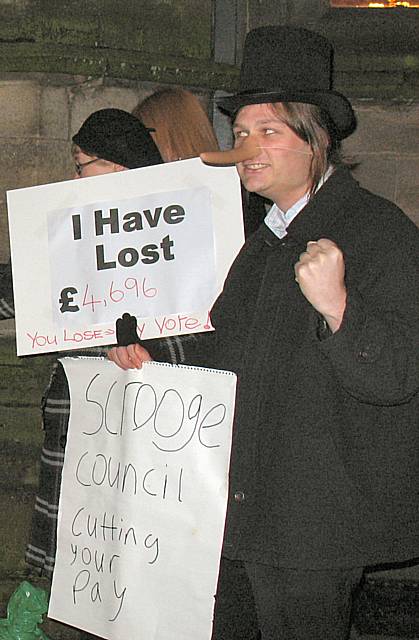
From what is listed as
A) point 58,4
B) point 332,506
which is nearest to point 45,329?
point 332,506

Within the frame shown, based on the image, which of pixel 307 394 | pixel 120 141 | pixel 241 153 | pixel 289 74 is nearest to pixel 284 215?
pixel 241 153

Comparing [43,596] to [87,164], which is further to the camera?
[43,596]

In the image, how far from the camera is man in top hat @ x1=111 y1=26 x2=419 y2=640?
6.33 ft

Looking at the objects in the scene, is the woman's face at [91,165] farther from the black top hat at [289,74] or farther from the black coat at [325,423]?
the black coat at [325,423]

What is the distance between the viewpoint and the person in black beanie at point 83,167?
2.58 metres

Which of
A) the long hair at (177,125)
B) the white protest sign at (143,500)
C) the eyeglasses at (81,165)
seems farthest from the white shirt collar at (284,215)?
the eyeglasses at (81,165)

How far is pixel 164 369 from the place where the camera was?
7.29 ft

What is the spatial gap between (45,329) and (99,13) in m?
1.43

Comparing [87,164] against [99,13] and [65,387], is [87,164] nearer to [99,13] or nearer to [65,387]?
[65,387]

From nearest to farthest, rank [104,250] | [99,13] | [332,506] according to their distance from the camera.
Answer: [332,506] → [104,250] → [99,13]

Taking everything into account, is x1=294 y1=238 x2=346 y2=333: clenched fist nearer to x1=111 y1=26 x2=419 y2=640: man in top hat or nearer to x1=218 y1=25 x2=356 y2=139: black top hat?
x1=111 y1=26 x2=419 y2=640: man in top hat

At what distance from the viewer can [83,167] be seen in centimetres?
264

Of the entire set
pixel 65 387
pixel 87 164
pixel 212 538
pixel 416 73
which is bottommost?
pixel 212 538

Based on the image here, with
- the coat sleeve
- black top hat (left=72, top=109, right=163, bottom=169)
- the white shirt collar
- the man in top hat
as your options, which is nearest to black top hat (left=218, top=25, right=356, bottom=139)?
the man in top hat
